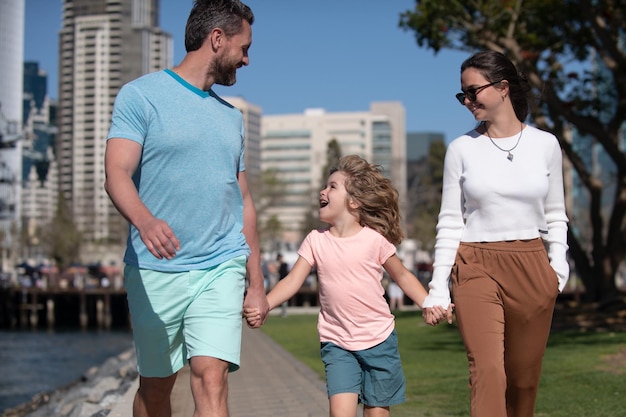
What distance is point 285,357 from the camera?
48.3 feet

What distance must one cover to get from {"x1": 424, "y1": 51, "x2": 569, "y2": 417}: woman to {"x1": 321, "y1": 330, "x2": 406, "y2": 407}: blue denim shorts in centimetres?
54

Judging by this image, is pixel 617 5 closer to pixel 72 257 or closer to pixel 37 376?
pixel 37 376

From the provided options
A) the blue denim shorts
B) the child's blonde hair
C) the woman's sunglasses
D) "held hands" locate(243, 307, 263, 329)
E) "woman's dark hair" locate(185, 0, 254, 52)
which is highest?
"woman's dark hair" locate(185, 0, 254, 52)

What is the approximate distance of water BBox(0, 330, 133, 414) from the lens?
25.3 m

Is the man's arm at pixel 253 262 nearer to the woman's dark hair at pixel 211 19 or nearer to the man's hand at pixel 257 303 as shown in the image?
the man's hand at pixel 257 303

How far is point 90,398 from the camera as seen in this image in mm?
12773

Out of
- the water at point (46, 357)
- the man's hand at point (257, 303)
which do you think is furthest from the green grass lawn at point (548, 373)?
the water at point (46, 357)

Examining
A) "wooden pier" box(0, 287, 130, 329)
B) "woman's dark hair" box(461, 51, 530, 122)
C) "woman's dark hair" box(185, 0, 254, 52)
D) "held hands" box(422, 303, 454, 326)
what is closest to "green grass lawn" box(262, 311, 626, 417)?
"held hands" box(422, 303, 454, 326)

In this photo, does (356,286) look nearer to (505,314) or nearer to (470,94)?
(505,314)

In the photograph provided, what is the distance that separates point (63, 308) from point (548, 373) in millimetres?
62064

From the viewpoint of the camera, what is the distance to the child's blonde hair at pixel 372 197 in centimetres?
574

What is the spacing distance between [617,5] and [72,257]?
90.8 metres

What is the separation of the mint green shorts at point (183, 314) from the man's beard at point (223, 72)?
2.92ft

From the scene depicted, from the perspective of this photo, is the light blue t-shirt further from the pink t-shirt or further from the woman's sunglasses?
the woman's sunglasses
